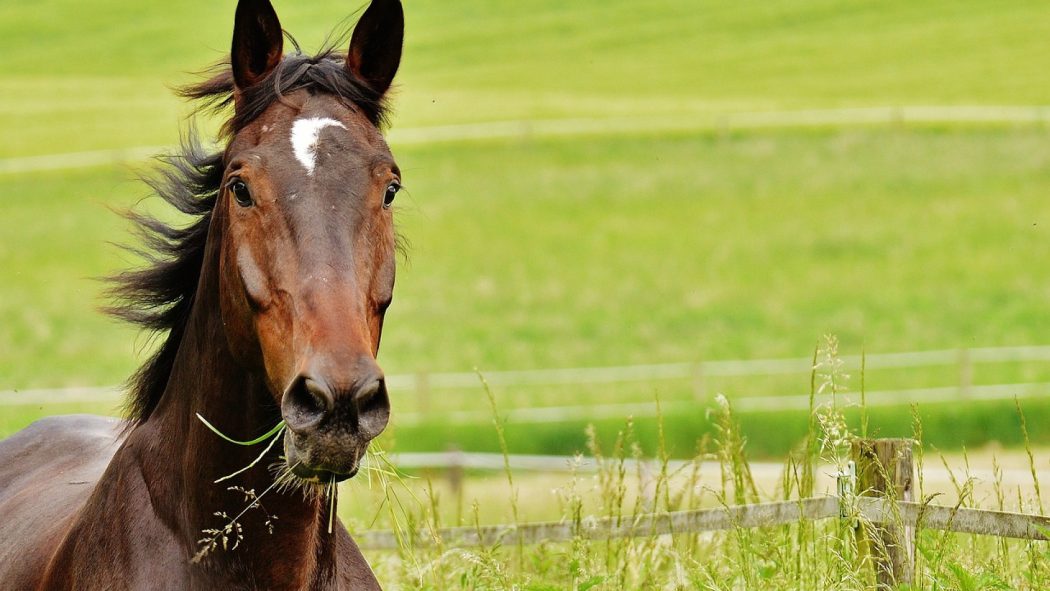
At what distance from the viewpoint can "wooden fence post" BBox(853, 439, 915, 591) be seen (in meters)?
4.53

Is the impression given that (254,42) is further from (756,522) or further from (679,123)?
(679,123)

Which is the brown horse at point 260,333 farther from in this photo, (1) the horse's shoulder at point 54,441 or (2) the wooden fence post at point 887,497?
(2) the wooden fence post at point 887,497

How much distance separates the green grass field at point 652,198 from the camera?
27156 millimetres

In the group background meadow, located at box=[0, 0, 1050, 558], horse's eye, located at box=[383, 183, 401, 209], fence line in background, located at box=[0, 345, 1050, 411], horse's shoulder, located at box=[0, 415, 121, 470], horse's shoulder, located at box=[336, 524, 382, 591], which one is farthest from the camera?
background meadow, located at box=[0, 0, 1050, 558]

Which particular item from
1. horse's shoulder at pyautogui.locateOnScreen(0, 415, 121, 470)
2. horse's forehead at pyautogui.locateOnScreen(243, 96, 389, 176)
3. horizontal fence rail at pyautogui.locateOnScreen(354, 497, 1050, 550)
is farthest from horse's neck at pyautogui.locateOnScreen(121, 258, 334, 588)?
horse's shoulder at pyautogui.locateOnScreen(0, 415, 121, 470)

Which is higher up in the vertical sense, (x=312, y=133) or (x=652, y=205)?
(x=652, y=205)

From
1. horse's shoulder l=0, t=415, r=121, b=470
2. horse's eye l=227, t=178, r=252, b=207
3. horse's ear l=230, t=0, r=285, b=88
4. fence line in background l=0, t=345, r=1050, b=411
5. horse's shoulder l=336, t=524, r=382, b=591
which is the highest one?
fence line in background l=0, t=345, r=1050, b=411

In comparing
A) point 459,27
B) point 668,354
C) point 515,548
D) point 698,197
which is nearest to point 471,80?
point 459,27

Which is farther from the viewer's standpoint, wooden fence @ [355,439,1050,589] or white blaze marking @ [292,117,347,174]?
wooden fence @ [355,439,1050,589]

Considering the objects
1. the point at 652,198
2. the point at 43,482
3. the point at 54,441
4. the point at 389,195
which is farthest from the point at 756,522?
the point at 652,198

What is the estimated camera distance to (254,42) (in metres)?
3.78

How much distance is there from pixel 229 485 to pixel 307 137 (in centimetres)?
99

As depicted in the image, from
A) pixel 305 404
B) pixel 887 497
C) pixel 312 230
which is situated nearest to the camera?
pixel 305 404

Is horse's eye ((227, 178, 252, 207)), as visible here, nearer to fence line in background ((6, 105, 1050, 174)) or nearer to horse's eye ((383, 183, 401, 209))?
horse's eye ((383, 183, 401, 209))
